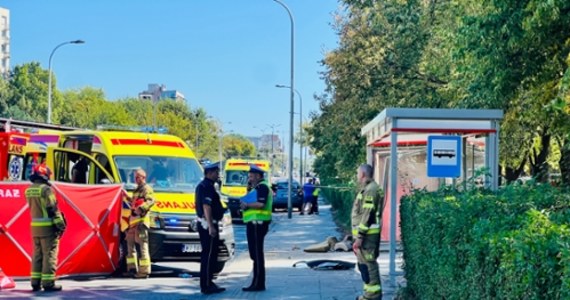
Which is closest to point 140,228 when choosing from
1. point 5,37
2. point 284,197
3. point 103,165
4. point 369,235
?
point 103,165

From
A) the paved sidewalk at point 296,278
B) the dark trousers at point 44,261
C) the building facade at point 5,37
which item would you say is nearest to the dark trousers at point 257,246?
the paved sidewalk at point 296,278

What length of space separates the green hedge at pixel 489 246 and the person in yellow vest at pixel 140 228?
4.70 meters

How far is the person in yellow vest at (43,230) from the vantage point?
35.7 ft

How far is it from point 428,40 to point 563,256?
810 inches

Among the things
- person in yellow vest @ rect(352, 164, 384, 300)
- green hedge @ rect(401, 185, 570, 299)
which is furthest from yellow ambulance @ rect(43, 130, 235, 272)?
green hedge @ rect(401, 185, 570, 299)

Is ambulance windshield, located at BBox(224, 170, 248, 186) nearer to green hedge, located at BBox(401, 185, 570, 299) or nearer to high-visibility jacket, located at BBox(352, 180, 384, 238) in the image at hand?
high-visibility jacket, located at BBox(352, 180, 384, 238)

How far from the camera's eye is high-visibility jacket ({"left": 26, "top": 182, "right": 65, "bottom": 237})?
10867 mm

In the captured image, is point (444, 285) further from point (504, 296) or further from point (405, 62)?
point (405, 62)

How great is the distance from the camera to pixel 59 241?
11945 mm

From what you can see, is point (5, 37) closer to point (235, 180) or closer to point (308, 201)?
point (308, 201)

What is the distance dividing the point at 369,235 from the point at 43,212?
4779 millimetres

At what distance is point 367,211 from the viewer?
9.27 metres

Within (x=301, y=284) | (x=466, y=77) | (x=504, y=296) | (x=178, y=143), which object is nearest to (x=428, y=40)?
(x=466, y=77)

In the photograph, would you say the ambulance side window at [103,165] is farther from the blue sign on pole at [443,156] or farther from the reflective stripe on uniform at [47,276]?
the blue sign on pole at [443,156]
